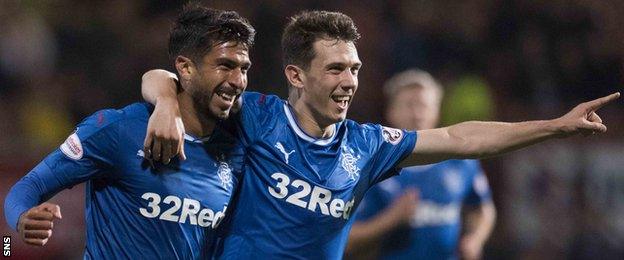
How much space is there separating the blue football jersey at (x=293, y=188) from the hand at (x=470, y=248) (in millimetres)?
2180

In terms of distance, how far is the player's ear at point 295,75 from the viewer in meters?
4.69

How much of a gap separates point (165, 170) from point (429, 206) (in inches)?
115

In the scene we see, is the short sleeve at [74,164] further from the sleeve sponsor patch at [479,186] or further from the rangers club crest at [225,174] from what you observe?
the sleeve sponsor patch at [479,186]

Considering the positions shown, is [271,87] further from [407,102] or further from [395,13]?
[407,102]

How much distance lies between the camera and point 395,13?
992 centimetres

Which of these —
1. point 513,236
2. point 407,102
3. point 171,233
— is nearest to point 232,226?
point 171,233

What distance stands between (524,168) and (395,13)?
2141mm

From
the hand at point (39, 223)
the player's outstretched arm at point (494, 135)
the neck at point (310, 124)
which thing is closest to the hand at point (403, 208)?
the player's outstretched arm at point (494, 135)

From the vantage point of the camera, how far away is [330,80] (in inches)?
179

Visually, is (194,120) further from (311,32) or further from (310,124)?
(311,32)

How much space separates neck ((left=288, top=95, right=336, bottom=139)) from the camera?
15.1 feet

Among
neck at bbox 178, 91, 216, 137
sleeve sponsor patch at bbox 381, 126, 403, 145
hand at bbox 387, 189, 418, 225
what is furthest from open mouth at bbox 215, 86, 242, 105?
hand at bbox 387, 189, 418, 225

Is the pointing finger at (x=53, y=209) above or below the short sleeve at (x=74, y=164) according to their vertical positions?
below

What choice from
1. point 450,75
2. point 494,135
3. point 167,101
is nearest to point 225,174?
point 167,101
